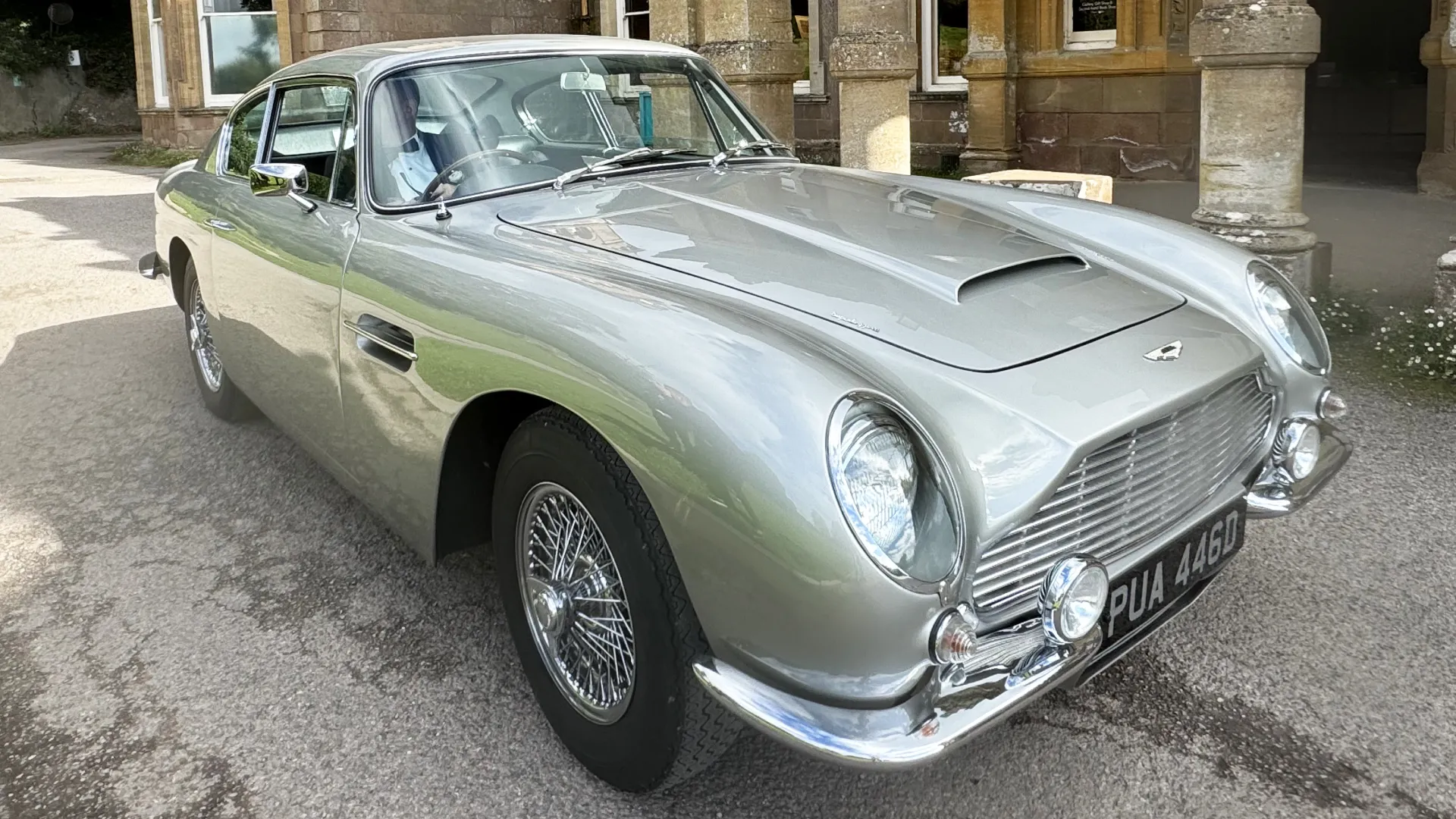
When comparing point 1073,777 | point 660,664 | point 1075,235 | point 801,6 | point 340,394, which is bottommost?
point 1073,777

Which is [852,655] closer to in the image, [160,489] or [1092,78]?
[160,489]

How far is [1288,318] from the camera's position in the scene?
3131 millimetres

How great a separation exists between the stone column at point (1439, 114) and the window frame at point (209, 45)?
14.1 m

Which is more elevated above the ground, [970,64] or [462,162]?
[970,64]

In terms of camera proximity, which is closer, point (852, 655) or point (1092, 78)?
point (852, 655)

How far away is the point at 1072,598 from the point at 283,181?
8.29 ft

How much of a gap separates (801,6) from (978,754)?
14.0m

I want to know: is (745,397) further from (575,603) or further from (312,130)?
(312,130)

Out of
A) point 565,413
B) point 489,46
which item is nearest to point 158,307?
point 489,46

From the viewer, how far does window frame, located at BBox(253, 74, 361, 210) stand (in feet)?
11.1

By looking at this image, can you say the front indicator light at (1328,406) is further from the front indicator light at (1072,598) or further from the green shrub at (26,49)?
the green shrub at (26,49)

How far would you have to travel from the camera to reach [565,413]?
245 cm

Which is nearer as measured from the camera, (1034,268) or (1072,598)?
(1072,598)

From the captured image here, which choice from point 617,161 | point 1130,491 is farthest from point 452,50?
point 1130,491
